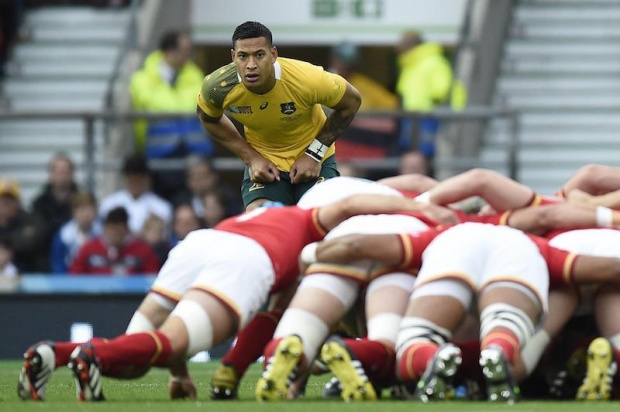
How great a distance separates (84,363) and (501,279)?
5.97 ft

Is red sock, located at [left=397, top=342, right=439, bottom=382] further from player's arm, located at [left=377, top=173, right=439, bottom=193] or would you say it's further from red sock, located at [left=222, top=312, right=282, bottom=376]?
player's arm, located at [left=377, top=173, right=439, bottom=193]

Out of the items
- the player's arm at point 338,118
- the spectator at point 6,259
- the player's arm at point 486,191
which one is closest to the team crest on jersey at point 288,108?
the player's arm at point 338,118

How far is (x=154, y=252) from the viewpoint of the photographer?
13508mm

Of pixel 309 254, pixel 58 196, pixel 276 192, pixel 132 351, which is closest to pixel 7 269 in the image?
pixel 58 196

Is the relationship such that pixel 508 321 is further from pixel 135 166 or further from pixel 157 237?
pixel 135 166

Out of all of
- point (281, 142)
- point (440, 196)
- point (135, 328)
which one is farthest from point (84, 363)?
point (281, 142)

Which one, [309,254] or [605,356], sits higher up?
[309,254]

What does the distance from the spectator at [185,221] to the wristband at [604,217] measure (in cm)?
611

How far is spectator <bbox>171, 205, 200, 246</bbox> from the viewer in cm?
1348

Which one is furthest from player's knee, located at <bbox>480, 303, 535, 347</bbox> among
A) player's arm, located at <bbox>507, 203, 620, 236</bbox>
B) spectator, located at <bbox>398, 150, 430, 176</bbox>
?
spectator, located at <bbox>398, 150, 430, 176</bbox>

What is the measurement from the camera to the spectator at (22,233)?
1388 cm

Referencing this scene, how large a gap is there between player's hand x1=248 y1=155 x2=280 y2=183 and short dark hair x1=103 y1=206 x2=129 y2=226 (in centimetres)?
335

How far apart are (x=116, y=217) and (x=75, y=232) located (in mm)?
715

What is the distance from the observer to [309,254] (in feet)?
24.5
